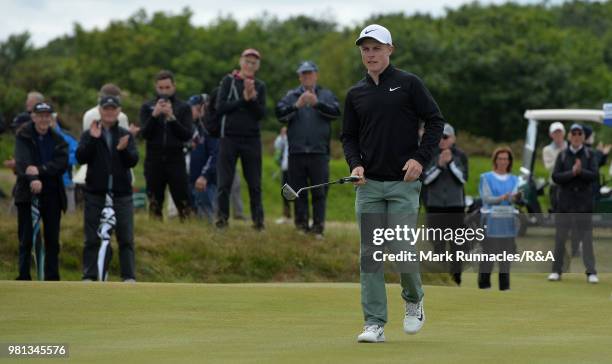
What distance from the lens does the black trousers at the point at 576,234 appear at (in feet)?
66.2

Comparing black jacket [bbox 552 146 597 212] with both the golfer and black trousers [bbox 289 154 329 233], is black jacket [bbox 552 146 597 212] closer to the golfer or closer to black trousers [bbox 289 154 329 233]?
black trousers [bbox 289 154 329 233]

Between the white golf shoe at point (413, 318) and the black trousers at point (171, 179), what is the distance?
9133 millimetres

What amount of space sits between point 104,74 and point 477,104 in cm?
1972

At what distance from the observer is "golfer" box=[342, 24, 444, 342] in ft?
34.9

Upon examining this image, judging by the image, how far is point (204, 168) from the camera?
21922 mm

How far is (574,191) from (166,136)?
6.01m

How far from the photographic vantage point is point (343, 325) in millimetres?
12328

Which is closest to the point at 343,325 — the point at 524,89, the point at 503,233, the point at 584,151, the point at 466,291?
the point at 466,291

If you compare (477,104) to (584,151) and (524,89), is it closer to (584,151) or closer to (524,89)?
(524,89)

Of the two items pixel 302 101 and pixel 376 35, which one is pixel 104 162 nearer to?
pixel 302 101

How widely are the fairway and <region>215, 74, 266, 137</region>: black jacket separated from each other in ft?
14.7

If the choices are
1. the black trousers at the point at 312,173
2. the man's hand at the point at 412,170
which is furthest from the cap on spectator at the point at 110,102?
the man's hand at the point at 412,170

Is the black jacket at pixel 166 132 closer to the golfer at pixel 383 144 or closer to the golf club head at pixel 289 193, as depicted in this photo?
the golf club head at pixel 289 193

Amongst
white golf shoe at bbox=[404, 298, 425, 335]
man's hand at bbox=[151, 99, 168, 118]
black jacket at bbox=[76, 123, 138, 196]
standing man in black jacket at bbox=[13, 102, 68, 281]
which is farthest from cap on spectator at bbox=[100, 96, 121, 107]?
white golf shoe at bbox=[404, 298, 425, 335]
